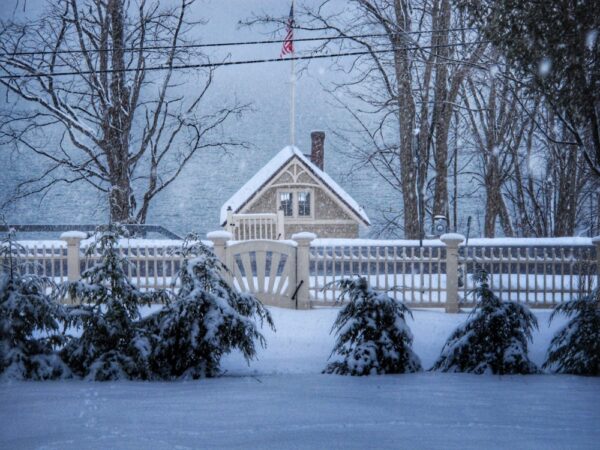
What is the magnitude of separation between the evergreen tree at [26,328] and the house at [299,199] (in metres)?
15.8

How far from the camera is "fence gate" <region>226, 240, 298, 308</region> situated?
375 inches

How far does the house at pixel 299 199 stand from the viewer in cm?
2172

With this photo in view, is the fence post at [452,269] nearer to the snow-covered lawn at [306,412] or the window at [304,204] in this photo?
the snow-covered lawn at [306,412]

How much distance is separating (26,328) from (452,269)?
21.2 feet

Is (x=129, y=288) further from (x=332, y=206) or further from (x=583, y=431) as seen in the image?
(x=332, y=206)

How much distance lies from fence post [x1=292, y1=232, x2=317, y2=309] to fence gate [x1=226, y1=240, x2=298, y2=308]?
77 mm

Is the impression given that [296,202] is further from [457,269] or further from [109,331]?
[109,331]

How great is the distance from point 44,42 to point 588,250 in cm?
1513

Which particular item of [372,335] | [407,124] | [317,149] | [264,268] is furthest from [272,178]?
[372,335]

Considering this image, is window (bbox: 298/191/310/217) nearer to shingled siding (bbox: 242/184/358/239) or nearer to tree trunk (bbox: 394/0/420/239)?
shingled siding (bbox: 242/184/358/239)

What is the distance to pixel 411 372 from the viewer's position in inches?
231

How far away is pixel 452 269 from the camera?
31.2 feet

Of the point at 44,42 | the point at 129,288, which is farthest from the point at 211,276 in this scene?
the point at 44,42

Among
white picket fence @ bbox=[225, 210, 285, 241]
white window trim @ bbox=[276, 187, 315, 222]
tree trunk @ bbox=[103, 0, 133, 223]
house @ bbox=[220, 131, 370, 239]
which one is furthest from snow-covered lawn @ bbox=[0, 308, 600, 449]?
white window trim @ bbox=[276, 187, 315, 222]
